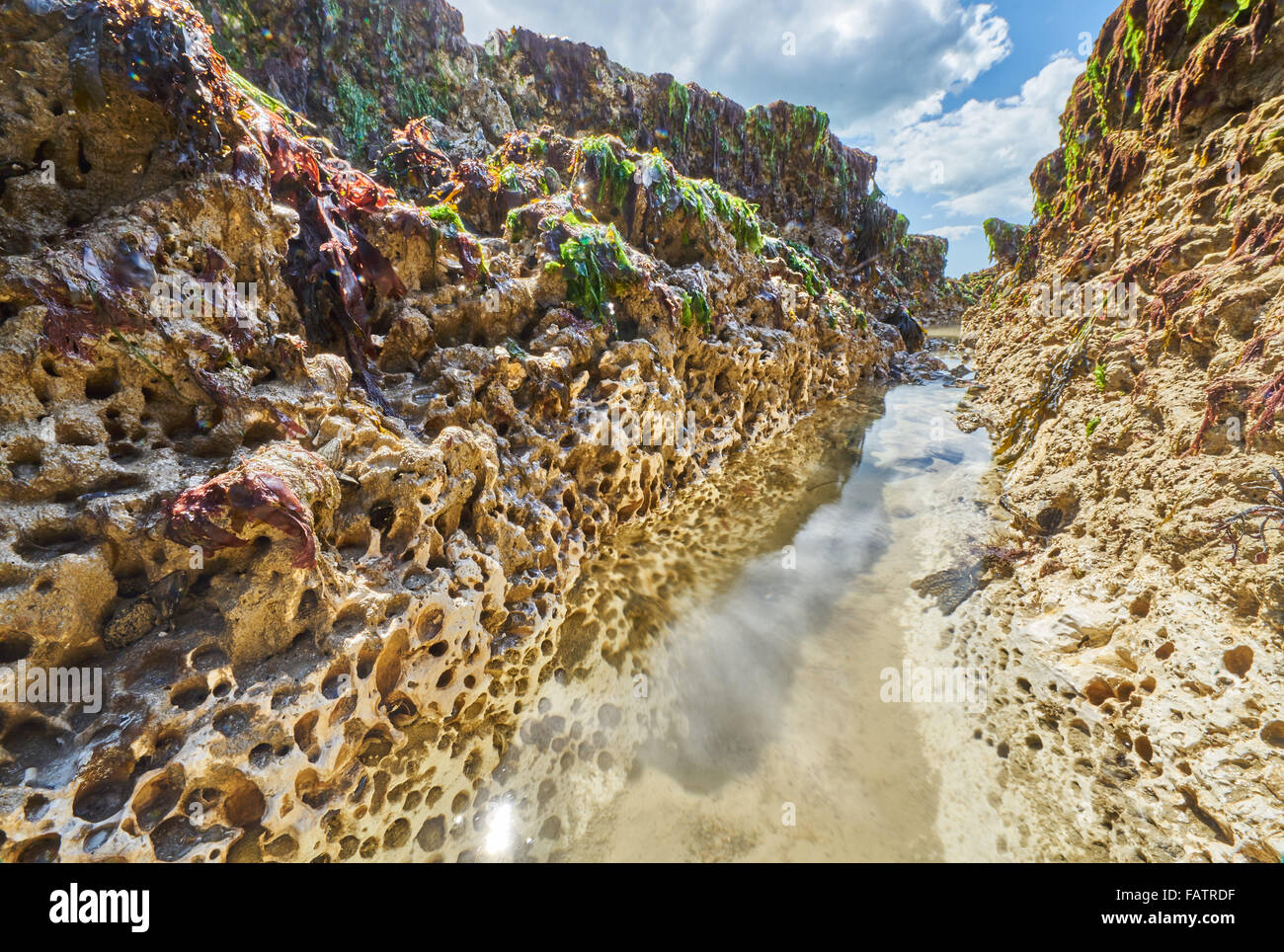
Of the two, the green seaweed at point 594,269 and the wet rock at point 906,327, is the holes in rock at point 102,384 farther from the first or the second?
the wet rock at point 906,327

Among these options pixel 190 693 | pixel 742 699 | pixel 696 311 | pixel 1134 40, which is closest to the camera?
pixel 190 693

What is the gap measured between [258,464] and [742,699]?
4.07 meters

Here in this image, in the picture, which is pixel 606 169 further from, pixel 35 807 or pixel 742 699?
pixel 35 807

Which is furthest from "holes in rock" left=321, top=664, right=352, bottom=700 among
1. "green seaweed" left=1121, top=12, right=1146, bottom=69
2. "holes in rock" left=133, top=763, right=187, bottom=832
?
"green seaweed" left=1121, top=12, right=1146, bottom=69

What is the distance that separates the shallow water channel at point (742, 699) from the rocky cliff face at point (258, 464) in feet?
1.13

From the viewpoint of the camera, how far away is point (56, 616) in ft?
7.07

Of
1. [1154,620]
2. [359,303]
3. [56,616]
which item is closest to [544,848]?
[56,616]

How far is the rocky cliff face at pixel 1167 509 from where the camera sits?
2.87m

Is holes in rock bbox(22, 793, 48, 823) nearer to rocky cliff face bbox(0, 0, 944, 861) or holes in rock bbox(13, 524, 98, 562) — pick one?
rocky cliff face bbox(0, 0, 944, 861)

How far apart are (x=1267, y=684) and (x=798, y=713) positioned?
2849 millimetres

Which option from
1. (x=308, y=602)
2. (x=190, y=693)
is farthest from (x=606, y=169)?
(x=190, y=693)

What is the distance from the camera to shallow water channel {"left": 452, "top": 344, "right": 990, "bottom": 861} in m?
3.08

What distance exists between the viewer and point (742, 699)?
13.5 feet

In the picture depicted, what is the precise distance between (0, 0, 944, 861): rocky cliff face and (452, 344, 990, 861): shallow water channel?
1.13ft
